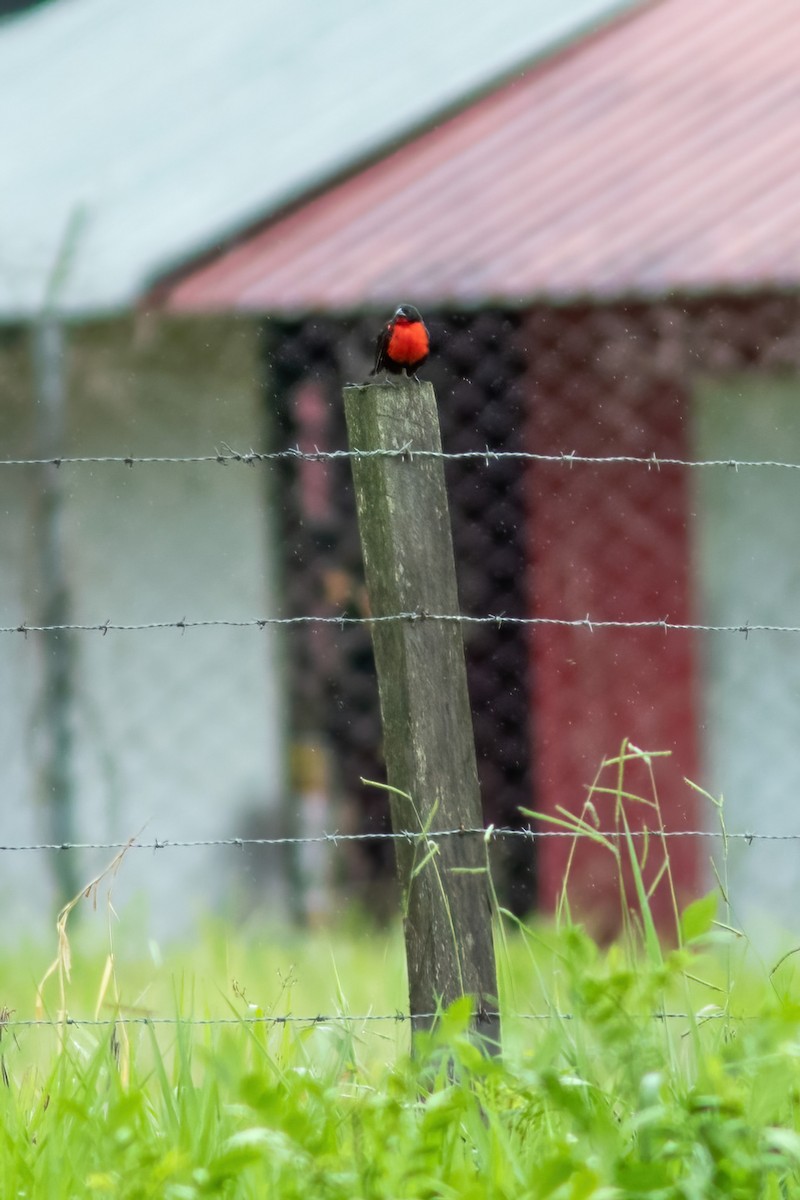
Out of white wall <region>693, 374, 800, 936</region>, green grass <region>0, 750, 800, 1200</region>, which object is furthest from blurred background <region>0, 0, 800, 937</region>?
green grass <region>0, 750, 800, 1200</region>

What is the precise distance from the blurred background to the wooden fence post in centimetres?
253

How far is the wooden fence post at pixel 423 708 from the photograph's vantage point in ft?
7.07

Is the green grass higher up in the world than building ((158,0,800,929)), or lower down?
lower down

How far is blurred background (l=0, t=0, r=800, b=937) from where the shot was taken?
4.80 metres

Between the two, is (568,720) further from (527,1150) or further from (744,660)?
(527,1150)

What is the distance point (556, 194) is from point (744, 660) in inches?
61.2

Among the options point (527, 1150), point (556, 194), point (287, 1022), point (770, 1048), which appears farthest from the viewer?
point (556, 194)

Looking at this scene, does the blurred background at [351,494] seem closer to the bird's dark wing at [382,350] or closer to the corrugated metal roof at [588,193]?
the corrugated metal roof at [588,193]

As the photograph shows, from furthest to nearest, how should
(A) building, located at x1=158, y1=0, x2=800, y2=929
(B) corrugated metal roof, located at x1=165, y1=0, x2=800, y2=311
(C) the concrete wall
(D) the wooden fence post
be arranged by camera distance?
(C) the concrete wall
(A) building, located at x1=158, y1=0, x2=800, y2=929
(B) corrugated metal roof, located at x1=165, y1=0, x2=800, y2=311
(D) the wooden fence post

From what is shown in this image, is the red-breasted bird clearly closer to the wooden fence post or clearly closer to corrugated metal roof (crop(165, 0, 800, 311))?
the wooden fence post

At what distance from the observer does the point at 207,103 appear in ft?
18.8

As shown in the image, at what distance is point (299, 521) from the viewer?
520 centimetres

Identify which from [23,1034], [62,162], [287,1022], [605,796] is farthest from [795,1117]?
[62,162]

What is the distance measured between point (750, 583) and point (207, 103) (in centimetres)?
252
